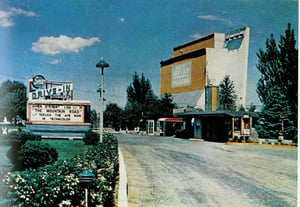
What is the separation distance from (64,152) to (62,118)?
13.5 ft

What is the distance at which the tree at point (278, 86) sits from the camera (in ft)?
64.5

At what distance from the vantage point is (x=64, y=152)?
35.6 ft

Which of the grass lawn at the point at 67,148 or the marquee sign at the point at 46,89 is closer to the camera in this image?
the grass lawn at the point at 67,148

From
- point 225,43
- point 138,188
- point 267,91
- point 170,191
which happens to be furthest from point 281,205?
point 225,43

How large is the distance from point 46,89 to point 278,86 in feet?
51.7

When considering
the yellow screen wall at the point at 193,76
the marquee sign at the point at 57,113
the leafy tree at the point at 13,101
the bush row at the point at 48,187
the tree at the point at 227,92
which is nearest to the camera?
the bush row at the point at 48,187

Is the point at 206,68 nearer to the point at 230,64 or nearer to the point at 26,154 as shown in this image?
the point at 230,64

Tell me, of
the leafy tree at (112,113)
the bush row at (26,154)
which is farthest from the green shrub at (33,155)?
the leafy tree at (112,113)

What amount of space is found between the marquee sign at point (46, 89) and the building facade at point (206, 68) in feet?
76.8

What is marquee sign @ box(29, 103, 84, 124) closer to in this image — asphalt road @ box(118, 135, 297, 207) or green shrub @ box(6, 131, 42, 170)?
asphalt road @ box(118, 135, 297, 207)

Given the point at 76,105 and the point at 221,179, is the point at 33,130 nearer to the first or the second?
the point at 76,105

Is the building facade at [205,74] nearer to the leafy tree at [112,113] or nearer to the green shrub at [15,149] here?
the leafy tree at [112,113]

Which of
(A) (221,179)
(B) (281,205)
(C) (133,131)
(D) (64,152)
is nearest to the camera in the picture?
(B) (281,205)

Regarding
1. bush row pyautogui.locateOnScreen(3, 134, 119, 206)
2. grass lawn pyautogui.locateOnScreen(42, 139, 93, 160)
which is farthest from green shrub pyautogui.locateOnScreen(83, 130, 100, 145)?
bush row pyautogui.locateOnScreen(3, 134, 119, 206)
